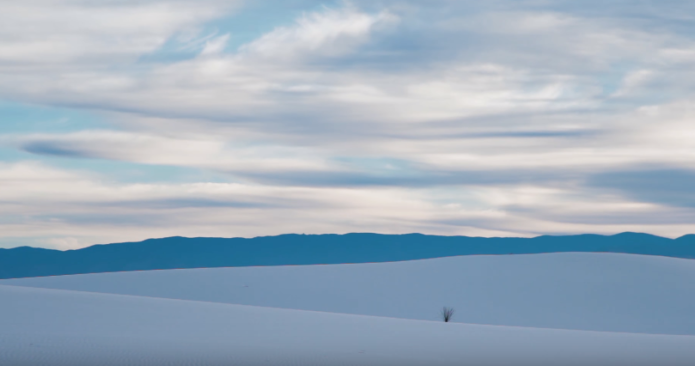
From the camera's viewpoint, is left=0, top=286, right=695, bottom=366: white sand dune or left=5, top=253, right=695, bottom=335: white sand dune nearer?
left=0, top=286, right=695, bottom=366: white sand dune

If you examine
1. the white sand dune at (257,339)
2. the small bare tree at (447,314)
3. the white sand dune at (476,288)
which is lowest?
the white sand dune at (257,339)

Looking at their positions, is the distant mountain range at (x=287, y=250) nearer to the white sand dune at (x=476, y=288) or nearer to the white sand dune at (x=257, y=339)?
the white sand dune at (x=476, y=288)

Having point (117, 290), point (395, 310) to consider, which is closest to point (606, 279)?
point (395, 310)

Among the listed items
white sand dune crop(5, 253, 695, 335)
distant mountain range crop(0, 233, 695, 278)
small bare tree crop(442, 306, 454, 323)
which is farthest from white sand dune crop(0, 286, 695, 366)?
distant mountain range crop(0, 233, 695, 278)

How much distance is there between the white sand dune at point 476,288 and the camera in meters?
22.8

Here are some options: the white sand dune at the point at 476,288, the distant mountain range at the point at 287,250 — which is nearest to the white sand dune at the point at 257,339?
the white sand dune at the point at 476,288

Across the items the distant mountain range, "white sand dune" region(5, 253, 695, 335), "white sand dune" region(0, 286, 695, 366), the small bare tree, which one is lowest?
"white sand dune" region(0, 286, 695, 366)

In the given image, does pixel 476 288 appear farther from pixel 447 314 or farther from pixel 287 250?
pixel 287 250

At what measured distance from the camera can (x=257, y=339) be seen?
8742 millimetres

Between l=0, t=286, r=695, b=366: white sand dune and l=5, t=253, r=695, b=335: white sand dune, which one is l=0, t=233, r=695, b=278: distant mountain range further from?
l=0, t=286, r=695, b=366: white sand dune

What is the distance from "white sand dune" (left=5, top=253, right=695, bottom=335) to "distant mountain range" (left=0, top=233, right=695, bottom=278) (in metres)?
139

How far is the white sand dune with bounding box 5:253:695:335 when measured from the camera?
74.8 feet

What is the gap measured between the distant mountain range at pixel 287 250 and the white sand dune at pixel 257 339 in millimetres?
155310

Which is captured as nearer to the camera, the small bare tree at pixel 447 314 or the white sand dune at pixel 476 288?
the small bare tree at pixel 447 314
